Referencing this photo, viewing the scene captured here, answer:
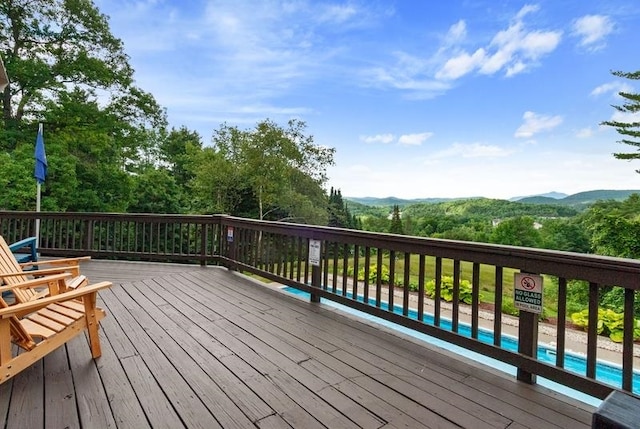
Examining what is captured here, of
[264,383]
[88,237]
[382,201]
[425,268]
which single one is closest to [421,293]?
[425,268]

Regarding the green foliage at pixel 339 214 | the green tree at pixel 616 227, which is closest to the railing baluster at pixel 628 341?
the green tree at pixel 616 227

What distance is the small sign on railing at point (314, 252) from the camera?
3.42 metres

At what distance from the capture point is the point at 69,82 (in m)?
10.7

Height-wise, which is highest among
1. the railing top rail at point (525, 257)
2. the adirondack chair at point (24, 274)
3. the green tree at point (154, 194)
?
the green tree at point (154, 194)

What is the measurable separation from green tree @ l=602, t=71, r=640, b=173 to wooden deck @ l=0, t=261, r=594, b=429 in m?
16.0

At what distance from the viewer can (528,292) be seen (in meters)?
1.94

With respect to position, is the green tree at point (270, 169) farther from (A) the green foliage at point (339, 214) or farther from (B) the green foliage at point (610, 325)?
(B) the green foliage at point (610, 325)

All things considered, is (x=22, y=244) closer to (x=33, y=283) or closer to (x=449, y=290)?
(x=33, y=283)

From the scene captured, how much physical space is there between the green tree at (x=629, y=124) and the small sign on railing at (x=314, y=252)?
15880 millimetres

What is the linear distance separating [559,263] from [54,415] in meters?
2.68

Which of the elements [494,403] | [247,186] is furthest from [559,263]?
[247,186]

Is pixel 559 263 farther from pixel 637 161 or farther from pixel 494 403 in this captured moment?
pixel 637 161

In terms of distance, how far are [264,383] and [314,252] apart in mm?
1671

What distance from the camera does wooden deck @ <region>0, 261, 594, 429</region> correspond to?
62.8 inches
